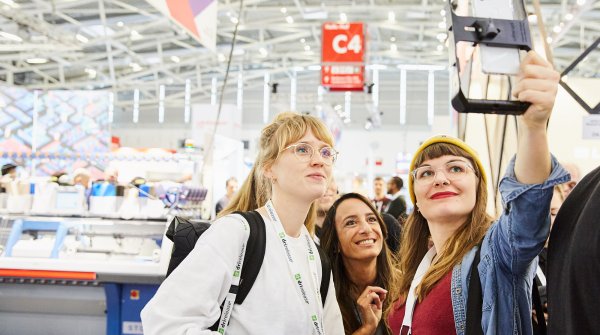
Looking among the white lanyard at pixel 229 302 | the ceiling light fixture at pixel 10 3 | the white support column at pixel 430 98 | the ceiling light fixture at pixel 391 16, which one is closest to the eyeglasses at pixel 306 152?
the white lanyard at pixel 229 302

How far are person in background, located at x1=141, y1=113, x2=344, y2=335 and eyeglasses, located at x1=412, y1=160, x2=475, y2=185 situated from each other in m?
0.30

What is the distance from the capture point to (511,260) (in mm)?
1146

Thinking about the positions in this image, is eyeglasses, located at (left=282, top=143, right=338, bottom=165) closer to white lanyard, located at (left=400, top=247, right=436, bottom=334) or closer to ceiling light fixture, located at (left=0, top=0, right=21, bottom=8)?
white lanyard, located at (left=400, top=247, right=436, bottom=334)

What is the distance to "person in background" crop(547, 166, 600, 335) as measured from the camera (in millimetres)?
786

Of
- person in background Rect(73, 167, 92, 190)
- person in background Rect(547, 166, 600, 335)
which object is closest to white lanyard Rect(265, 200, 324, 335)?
person in background Rect(547, 166, 600, 335)

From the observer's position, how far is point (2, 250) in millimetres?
3904

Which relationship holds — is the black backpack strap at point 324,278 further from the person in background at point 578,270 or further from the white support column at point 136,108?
the white support column at point 136,108

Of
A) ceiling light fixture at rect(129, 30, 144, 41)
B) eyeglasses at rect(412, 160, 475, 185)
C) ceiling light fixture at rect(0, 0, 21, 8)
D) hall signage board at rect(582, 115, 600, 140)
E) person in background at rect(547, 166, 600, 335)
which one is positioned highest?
ceiling light fixture at rect(129, 30, 144, 41)

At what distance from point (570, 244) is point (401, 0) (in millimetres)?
17682

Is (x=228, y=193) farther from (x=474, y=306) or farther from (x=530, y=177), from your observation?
(x=530, y=177)

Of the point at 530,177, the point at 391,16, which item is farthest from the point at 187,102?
the point at 530,177

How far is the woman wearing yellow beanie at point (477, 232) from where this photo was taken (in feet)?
3.24

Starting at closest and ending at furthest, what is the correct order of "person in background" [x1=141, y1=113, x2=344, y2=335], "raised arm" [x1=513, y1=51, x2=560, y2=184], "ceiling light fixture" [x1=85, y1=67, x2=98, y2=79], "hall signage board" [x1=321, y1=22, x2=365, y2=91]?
"raised arm" [x1=513, y1=51, x2=560, y2=184]
"person in background" [x1=141, y1=113, x2=344, y2=335]
"hall signage board" [x1=321, y1=22, x2=365, y2=91]
"ceiling light fixture" [x1=85, y1=67, x2=98, y2=79]

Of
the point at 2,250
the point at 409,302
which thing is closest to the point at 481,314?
the point at 409,302
